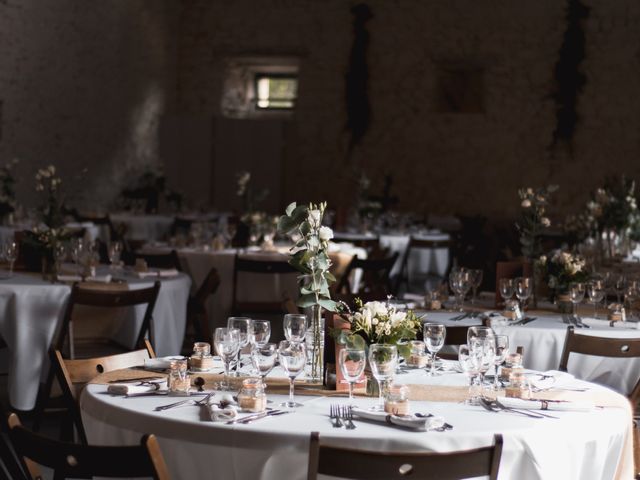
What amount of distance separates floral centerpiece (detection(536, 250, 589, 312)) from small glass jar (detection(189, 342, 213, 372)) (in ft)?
7.62

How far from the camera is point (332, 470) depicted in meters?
2.37

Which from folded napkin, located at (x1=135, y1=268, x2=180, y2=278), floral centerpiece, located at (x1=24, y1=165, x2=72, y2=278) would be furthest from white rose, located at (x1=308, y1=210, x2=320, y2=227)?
folded napkin, located at (x1=135, y1=268, x2=180, y2=278)

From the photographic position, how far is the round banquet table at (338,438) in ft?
8.68

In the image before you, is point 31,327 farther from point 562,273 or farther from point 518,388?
point 518,388

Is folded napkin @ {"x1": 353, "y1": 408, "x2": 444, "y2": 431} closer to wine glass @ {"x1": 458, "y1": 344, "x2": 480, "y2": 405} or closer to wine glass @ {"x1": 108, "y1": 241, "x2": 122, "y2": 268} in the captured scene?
wine glass @ {"x1": 458, "y1": 344, "x2": 480, "y2": 405}

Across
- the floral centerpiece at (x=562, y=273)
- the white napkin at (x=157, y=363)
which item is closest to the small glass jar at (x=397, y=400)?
the white napkin at (x=157, y=363)

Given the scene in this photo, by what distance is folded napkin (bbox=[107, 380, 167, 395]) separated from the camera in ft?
9.97

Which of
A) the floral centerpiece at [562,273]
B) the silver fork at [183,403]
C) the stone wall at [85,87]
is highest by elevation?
the stone wall at [85,87]

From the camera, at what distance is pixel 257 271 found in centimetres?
692

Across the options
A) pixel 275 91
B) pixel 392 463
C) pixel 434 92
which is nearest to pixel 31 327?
pixel 392 463

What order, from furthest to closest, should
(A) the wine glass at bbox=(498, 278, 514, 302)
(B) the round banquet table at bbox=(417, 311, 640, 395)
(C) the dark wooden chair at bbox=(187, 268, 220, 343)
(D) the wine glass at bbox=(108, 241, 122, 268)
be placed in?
(D) the wine glass at bbox=(108, 241, 122, 268) → (C) the dark wooden chair at bbox=(187, 268, 220, 343) → (A) the wine glass at bbox=(498, 278, 514, 302) → (B) the round banquet table at bbox=(417, 311, 640, 395)

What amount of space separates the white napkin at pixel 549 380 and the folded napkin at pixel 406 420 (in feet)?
2.20

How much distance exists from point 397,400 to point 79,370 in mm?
1232

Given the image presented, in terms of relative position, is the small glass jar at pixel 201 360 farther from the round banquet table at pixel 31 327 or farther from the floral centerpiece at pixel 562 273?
the floral centerpiece at pixel 562 273
